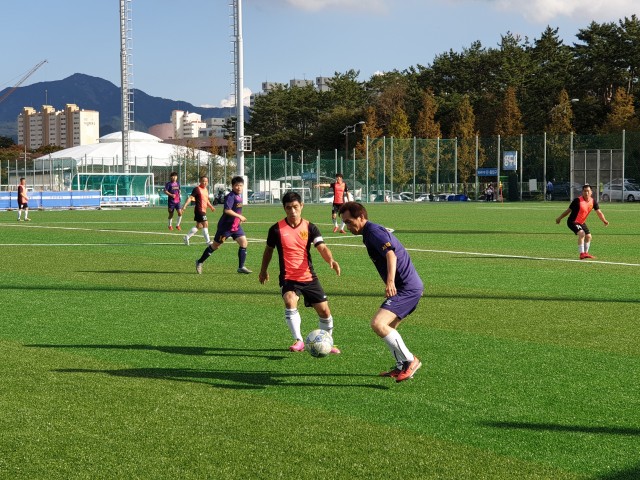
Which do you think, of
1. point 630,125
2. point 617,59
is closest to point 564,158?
point 630,125

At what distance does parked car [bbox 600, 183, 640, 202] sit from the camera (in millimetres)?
65438

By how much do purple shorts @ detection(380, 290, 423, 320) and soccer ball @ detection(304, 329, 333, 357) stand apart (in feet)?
2.83

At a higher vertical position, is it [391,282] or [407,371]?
[391,282]

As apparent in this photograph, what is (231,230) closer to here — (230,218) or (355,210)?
(230,218)

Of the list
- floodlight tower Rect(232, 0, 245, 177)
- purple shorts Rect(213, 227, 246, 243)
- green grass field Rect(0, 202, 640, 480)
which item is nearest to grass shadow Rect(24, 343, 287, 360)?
green grass field Rect(0, 202, 640, 480)

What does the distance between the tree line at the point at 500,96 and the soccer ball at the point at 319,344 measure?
75927mm

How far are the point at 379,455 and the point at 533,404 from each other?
1.76 meters

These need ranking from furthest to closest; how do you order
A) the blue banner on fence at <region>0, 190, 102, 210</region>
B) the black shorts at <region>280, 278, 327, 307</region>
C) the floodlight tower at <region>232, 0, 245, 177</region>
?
the floodlight tower at <region>232, 0, 245, 177</region>, the blue banner on fence at <region>0, 190, 102, 210</region>, the black shorts at <region>280, 278, 327, 307</region>

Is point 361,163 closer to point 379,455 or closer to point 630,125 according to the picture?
point 630,125

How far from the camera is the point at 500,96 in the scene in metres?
106

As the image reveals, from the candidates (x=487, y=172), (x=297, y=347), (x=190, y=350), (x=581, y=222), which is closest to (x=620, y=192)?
(x=487, y=172)

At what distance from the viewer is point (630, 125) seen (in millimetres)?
79438

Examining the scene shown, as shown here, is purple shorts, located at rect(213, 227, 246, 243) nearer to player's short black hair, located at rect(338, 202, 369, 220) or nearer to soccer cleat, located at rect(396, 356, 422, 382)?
player's short black hair, located at rect(338, 202, 369, 220)

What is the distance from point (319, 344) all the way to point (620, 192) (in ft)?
201
